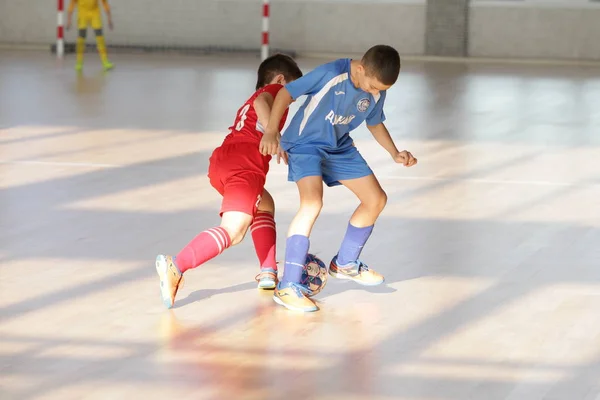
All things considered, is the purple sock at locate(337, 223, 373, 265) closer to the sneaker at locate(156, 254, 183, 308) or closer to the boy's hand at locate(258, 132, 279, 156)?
the boy's hand at locate(258, 132, 279, 156)

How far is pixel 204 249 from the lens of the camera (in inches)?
196

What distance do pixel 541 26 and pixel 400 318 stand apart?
15.0 m

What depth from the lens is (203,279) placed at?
550 cm

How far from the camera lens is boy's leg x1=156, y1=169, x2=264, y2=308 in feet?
Result: 16.3

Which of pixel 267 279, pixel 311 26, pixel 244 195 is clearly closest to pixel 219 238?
pixel 244 195

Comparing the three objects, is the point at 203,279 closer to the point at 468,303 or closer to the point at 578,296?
the point at 468,303

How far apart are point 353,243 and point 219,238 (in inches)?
29.3

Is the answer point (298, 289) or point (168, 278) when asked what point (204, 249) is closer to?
point (168, 278)

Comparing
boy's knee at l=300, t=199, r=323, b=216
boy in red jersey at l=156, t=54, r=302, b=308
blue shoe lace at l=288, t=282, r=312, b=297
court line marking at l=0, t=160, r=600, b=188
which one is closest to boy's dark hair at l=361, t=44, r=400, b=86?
boy in red jersey at l=156, t=54, r=302, b=308

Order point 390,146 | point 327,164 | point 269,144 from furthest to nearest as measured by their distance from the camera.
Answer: point 390,146 → point 327,164 → point 269,144

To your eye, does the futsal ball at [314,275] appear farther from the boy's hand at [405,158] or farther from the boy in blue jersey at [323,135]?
the boy's hand at [405,158]

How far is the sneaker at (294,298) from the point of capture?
16.5 feet

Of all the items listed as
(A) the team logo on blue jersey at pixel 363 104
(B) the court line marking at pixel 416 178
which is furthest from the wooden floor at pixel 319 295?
(A) the team logo on blue jersey at pixel 363 104

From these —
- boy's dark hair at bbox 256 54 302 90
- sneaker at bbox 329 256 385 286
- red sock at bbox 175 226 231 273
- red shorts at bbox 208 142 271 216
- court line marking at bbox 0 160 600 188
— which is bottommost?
court line marking at bbox 0 160 600 188
